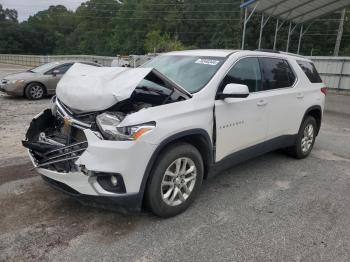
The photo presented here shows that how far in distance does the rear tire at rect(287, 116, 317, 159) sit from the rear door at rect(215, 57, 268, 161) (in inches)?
44.8

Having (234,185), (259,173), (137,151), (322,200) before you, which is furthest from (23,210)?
(322,200)

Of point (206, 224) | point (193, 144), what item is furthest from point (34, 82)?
point (206, 224)

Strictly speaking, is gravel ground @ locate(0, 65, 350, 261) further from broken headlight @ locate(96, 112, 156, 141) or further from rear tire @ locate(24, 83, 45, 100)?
rear tire @ locate(24, 83, 45, 100)

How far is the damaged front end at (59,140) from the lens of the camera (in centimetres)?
316

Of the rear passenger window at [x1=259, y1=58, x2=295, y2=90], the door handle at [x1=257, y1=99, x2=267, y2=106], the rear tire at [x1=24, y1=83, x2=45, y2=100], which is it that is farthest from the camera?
the rear tire at [x1=24, y1=83, x2=45, y2=100]

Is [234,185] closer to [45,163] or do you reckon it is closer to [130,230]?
[130,230]

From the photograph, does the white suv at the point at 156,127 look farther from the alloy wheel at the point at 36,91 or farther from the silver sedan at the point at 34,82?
the alloy wheel at the point at 36,91

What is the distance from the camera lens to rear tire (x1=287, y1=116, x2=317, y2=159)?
18.0ft

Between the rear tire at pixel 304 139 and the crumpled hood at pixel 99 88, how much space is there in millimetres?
3165

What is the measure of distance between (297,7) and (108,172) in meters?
17.8

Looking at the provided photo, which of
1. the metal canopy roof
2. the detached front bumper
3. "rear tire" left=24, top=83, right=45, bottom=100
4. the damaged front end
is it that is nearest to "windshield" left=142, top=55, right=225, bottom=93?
the detached front bumper

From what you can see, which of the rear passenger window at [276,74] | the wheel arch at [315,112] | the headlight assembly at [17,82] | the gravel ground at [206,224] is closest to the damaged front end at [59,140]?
the gravel ground at [206,224]

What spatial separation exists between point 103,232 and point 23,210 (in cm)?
102

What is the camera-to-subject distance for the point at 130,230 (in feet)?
10.8
